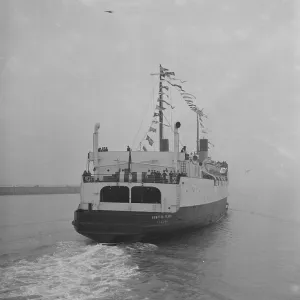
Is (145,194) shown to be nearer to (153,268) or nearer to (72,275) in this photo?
(153,268)

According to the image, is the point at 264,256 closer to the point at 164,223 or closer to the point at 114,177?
the point at 164,223

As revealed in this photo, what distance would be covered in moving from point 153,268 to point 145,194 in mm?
8479

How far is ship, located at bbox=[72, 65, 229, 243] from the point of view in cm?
2239

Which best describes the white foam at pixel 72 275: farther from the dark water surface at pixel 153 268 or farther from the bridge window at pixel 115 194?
the bridge window at pixel 115 194

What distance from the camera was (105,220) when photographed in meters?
22.5

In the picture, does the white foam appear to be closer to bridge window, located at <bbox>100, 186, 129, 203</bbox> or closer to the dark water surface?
the dark water surface

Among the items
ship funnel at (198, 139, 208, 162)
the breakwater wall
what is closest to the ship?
ship funnel at (198, 139, 208, 162)

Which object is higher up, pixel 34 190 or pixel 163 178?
pixel 163 178

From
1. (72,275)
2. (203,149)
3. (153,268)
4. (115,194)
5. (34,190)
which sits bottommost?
(34,190)

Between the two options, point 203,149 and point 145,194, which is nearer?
point 145,194

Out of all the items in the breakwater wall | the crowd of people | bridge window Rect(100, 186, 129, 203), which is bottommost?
the breakwater wall

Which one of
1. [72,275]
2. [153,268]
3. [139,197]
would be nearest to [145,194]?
[139,197]

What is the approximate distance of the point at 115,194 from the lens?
25484mm

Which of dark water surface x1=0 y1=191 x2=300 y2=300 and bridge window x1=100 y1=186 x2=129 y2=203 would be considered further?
bridge window x1=100 y1=186 x2=129 y2=203
